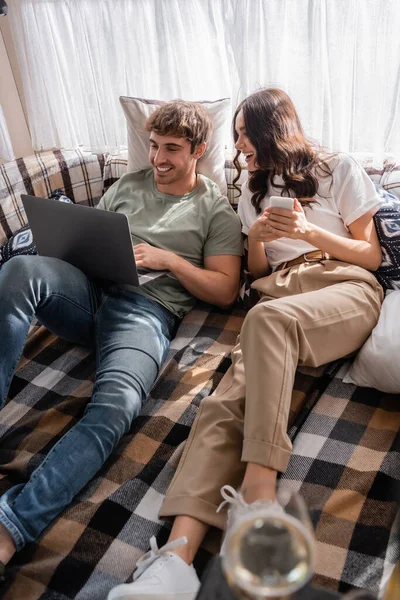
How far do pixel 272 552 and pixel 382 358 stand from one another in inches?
32.3

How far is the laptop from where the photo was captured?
55.2 inches

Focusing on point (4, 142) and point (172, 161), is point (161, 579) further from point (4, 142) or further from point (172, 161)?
point (4, 142)

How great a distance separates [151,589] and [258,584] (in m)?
0.47

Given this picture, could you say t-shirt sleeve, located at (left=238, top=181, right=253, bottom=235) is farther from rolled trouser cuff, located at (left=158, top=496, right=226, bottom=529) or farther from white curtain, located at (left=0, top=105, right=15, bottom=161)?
white curtain, located at (left=0, top=105, right=15, bottom=161)

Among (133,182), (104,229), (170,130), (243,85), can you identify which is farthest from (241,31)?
(104,229)

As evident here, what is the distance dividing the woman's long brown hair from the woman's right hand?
6.5 inches

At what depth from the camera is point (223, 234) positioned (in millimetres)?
1708

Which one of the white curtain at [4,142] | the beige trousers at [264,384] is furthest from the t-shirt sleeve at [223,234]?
the white curtain at [4,142]

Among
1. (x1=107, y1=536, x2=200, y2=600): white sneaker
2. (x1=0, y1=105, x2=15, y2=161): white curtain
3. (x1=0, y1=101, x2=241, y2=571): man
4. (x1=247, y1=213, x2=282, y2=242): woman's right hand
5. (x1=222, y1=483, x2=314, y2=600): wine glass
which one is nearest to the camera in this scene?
(x1=222, y1=483, x2=314, y2=600): wine glass

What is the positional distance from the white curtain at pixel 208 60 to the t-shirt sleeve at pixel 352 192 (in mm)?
402

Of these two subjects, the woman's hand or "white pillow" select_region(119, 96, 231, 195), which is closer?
the woman's hand

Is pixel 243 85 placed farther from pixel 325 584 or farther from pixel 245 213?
pixel 325 584

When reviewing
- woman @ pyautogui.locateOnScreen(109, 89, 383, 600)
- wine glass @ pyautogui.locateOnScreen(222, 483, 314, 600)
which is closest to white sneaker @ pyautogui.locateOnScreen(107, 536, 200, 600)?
woman @ pyautogui.locateOnScreen(109, 89, 383, 600)

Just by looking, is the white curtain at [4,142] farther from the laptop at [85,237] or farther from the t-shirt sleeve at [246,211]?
the t-shirt sleeve at [246,211]
